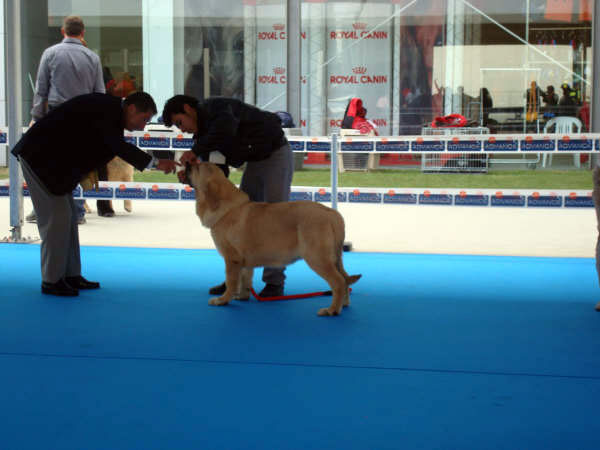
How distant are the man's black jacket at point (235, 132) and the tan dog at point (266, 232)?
0.18 m

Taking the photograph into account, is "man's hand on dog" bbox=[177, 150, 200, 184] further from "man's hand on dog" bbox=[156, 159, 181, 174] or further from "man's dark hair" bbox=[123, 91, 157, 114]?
"man's dark hair" bbox=[123, 91, 157, 114]

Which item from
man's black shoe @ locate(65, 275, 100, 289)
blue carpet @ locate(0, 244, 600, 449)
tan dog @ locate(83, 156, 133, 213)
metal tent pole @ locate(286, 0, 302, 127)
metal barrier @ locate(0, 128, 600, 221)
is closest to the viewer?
blue carpet @ locate(0, 244, 600, 449)

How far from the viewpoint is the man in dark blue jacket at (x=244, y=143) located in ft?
16.3

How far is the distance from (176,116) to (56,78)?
3.26 metres

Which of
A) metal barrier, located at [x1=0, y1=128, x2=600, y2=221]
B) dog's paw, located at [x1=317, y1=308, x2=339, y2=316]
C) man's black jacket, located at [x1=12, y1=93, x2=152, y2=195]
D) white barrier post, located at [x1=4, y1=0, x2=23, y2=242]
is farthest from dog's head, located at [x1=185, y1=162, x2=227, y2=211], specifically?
white barrier post, located at [x1=4, y1=0, x2=23, y2=242]

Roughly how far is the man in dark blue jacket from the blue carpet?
2.69 feet

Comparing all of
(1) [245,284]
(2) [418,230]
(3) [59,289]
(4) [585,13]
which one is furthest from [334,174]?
(4) [585,13]

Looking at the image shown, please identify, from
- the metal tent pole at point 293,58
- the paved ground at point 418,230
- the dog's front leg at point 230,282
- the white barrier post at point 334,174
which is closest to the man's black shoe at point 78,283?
the dog's front leg at point 230,282

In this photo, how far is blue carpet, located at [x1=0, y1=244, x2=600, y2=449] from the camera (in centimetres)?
290

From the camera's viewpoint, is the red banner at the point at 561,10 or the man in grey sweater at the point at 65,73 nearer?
the man in grey sweater at the point at 65,73

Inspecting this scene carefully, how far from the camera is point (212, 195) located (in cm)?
510

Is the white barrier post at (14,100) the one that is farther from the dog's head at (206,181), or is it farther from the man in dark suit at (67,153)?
the dog's head at (206,181)

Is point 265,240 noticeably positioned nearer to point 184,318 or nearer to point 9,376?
point 184,318

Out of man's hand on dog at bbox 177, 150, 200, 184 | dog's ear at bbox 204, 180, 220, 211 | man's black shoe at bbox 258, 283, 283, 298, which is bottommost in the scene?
man's black shoe at bbox 258, 283, 283, 298
